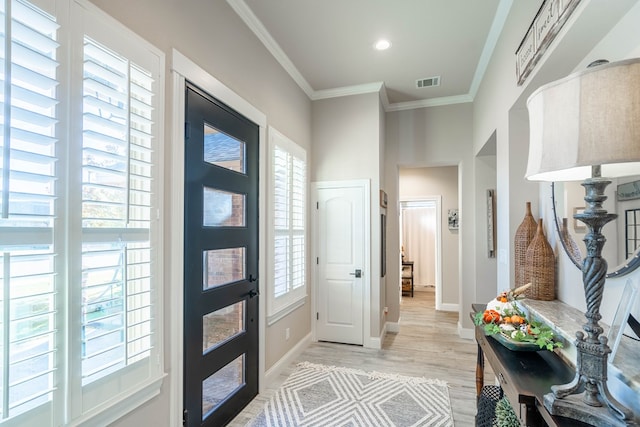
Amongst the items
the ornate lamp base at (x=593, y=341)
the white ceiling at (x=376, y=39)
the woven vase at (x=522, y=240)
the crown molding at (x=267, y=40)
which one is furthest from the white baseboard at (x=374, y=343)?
the crown molding at (x=267, y=40)

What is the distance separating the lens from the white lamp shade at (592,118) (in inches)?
33.4

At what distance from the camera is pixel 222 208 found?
92.0 inches

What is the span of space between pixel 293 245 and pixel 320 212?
74 centimetres

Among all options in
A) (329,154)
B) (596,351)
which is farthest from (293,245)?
(596,351)

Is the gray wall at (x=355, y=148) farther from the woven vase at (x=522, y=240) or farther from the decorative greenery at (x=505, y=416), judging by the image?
the decorative greenery at (x=505, y=416)

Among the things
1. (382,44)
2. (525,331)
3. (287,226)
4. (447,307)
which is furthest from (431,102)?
(447,307)

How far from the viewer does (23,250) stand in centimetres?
110

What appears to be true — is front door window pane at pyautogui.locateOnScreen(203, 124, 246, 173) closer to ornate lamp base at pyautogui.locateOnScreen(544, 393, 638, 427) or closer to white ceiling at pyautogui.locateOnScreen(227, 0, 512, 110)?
white ceiling at pyautogui.locateOnScreen(227, 0, 512, 110)

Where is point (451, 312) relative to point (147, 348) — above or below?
below

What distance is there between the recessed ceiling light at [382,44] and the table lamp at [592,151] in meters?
2.26

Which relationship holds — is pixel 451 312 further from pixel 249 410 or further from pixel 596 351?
pixel 596 351

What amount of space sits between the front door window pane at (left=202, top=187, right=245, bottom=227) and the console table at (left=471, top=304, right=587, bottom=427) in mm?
1872

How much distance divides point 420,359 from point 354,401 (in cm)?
121

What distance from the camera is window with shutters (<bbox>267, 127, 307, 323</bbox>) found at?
10.1 ft
